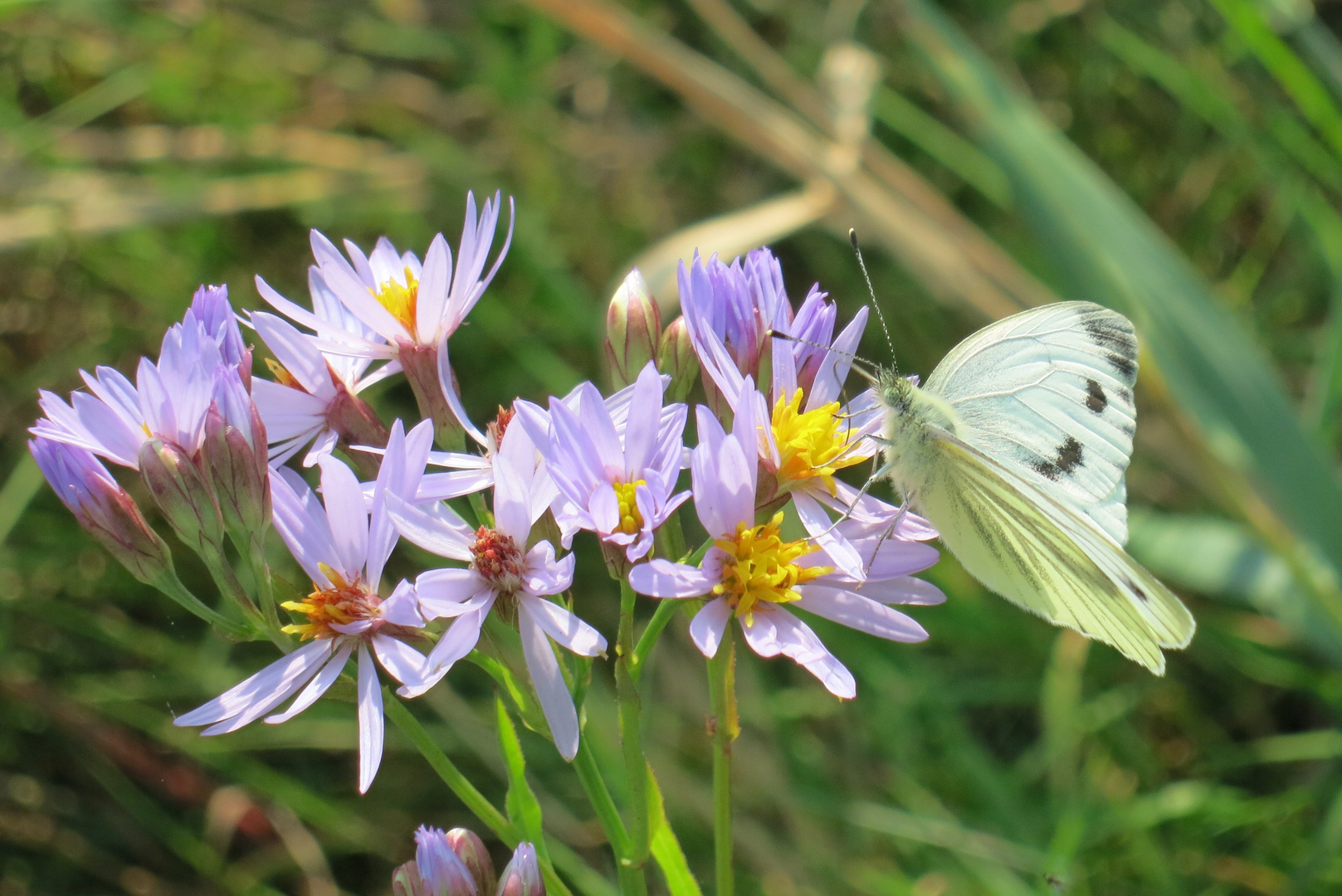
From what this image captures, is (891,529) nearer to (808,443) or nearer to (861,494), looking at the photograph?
→ (861,494)

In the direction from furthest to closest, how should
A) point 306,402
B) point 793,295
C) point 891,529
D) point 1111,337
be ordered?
point 793,295 < point 1111,337 < point 306,402 < point 891,529

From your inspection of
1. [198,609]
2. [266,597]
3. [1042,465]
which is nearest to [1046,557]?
[1042,465]

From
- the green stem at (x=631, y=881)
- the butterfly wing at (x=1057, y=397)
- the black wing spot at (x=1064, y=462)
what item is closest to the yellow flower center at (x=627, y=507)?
the green stem at (x=631, y=881)

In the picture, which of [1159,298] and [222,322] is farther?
[1159,298]

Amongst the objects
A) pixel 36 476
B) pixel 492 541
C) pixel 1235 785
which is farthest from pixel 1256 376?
pixel 36 476

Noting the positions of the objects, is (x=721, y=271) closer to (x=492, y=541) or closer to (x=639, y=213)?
(x=492, y=541)

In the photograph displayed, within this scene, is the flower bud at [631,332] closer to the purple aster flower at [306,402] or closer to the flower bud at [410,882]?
the purple aster flower at [306,402]

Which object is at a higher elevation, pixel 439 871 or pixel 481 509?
pixel 481 509

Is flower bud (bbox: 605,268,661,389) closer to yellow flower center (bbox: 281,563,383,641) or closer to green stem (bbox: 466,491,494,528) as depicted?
green stem (bbox: 466,491,494,528)
